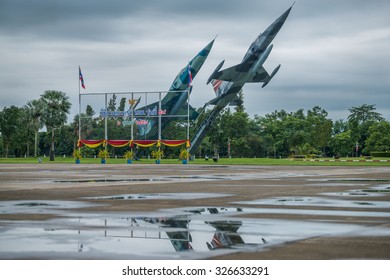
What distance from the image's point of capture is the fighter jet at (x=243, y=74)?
281 feet

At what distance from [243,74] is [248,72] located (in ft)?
2.09

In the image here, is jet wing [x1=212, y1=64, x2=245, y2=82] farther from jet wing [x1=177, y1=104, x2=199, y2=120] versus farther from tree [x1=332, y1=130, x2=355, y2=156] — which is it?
tree [x1=332, y1=130, x2=355, y2=156]

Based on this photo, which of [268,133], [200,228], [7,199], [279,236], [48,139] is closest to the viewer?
[279,236]

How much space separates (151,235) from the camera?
11.7 metres

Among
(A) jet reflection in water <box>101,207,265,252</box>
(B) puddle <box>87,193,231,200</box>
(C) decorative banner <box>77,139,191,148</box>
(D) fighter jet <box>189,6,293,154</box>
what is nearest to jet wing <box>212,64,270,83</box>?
(D) fighter jet <box>189,6,293,154</box>

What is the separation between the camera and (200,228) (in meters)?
12.7

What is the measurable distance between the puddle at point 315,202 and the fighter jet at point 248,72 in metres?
66.8

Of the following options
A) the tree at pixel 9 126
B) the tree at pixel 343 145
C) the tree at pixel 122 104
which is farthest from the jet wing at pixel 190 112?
the tree at pixel 343 145

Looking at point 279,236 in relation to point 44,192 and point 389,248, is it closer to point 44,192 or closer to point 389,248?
point 389,248

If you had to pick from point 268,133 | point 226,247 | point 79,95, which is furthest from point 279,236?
point 268,133

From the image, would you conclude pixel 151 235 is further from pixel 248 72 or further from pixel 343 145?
pixel 343 145

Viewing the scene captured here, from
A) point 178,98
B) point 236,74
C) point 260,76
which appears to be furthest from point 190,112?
point 260,76

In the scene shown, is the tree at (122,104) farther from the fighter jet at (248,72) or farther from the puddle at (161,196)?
the puddle at (161,196)
